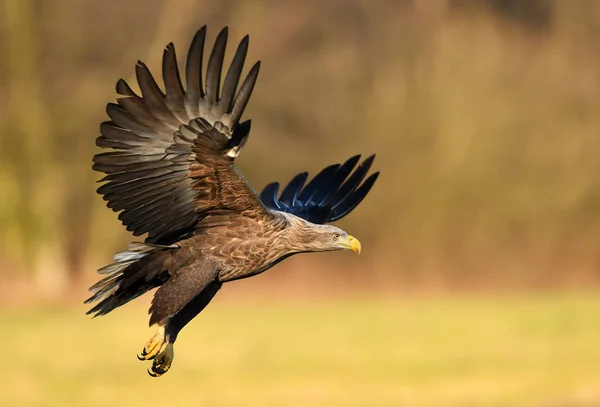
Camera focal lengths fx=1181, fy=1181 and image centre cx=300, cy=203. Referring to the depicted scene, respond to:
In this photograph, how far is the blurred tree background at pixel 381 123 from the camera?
66.9 feet

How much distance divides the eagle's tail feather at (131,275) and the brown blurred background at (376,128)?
43.5ft

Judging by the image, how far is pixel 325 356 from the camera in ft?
48.7

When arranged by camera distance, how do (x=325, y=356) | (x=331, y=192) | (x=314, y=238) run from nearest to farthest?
1. (x=314, y=238)
2. (x=331, y=192)
3. (x=325, y=356)

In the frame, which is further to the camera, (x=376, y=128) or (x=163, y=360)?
(x=376, y=128)

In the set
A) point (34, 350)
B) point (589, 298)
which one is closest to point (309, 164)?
point (589, 298)

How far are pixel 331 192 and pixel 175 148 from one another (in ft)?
7.03

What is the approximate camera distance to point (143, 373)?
45.3 ft

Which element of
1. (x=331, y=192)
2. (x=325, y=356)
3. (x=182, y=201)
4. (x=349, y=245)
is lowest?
(x=182, y=201)

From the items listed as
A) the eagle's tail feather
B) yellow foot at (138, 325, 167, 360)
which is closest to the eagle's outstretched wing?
the eagle's tail feather

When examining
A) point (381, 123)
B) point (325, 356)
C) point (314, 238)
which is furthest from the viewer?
point (381, 123)

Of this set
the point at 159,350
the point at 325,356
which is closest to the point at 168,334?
the point at 159,350

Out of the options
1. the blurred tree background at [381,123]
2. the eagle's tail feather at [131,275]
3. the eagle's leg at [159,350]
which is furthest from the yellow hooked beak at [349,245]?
the blurred tree background at [381,123]

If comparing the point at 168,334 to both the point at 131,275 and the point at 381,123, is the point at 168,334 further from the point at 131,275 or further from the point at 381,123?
the point at 381,123

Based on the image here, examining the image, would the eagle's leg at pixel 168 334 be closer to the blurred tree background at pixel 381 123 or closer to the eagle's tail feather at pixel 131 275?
the eagle's tail feather at pixel 131 275
